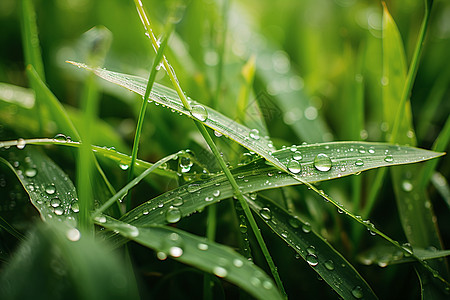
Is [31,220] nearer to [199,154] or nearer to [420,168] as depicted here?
[199,154]

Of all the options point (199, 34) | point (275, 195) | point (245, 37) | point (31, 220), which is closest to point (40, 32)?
point (199, 34)

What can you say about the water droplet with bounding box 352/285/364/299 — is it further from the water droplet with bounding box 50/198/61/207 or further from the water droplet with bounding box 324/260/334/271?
the water droplet with bounding box 50/198/61/207

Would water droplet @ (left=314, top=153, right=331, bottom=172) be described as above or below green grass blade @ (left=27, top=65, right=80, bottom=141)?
below

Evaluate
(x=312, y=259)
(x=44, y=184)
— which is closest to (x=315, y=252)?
(x=312, y=259)

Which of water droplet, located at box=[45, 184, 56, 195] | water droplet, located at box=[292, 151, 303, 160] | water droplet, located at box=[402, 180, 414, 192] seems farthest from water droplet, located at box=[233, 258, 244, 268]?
water droplet, located at box=[402, 180, 414, 192]

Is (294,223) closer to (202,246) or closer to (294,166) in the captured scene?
(294,166)

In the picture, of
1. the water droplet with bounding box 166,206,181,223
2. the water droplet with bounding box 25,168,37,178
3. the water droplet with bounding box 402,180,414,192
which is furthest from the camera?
the water droplet with bounding box 402,180,414,192

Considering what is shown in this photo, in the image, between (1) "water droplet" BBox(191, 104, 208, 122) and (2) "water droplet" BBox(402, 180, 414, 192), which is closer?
(1) "water droplet" BBox(191, 104, 208, 122)
